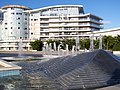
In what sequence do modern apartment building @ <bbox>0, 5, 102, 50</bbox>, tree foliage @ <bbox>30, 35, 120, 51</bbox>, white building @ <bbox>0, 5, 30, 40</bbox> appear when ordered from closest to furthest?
tree foliage @ <bbox>30, 35, 120, 51</bbox>, modern apartment building @ <bbox>0, 5, 102, 50</bbox>, white building @ <bbox>0, 5, 30, 40</bbox>

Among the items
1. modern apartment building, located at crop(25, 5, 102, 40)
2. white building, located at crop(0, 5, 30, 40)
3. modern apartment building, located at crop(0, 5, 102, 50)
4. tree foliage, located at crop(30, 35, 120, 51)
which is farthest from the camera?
white building, located at crop(0, 5, 30, 40)

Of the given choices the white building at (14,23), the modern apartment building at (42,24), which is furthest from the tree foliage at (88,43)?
the white building at (14,23)

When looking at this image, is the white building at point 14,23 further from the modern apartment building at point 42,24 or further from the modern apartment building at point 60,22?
the modern apartment building at point 60,22

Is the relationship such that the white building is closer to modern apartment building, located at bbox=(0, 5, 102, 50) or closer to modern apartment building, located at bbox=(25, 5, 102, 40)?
modern apartment building, located at bbox=(0, 5, 102, 50)

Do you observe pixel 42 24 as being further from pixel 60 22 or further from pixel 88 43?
pixel 88 43

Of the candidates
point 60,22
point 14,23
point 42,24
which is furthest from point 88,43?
point 14,23

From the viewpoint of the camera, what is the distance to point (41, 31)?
80125 mm

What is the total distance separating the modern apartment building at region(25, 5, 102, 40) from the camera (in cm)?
7688

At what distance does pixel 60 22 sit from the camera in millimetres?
78500

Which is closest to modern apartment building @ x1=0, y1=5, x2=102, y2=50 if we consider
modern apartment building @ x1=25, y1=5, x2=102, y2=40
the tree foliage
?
modern apartment building @ x1=25, y1=5, x2=102, y2=40

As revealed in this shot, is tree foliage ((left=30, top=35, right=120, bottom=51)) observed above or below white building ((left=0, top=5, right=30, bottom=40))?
below

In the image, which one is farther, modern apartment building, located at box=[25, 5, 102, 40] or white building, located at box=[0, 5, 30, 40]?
white building, located at box=[0, 5, 30, 40]

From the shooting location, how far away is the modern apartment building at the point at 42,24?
253 feet

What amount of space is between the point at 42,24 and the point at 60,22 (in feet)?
21.7
